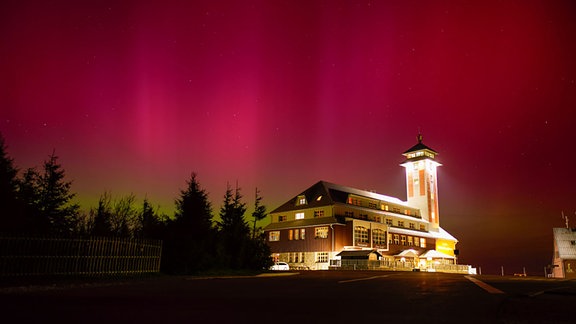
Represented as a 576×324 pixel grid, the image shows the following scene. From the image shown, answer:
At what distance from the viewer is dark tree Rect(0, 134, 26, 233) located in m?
15.5

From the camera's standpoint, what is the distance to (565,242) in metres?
58.6

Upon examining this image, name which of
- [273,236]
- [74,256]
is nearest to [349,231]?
[273,236]

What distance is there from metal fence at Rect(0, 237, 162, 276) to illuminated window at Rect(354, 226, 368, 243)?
35292 millimetres

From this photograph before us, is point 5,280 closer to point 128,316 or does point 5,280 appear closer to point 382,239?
point 128,316

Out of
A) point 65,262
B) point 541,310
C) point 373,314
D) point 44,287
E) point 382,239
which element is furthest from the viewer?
point 382,239

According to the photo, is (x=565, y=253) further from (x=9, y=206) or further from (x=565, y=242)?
(x=9, y=206)

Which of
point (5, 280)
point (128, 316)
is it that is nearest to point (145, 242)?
point (5, 280)

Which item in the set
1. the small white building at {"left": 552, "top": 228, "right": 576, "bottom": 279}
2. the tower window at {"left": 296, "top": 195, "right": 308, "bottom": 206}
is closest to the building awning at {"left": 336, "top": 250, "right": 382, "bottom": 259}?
the tower window at {"left": 296, "top": 195, "right": 308, "bottom": 206}

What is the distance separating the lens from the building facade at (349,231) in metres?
49.5

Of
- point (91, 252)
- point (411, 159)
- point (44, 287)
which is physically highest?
point (411, 159)

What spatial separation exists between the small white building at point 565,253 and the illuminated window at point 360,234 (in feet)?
93.1

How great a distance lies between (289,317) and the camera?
256 inches

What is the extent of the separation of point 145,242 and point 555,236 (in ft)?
203

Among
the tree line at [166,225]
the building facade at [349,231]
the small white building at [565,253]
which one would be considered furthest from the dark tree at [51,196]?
the small white building at [565,253]
